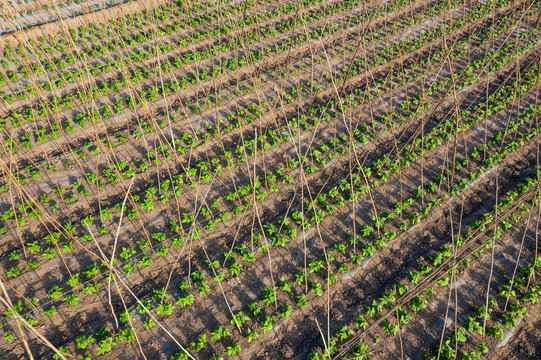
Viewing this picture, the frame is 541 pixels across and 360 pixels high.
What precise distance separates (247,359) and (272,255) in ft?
5.11

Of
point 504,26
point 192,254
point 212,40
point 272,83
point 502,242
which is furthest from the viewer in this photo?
point 504,26

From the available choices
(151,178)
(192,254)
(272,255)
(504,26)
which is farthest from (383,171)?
(504,26)

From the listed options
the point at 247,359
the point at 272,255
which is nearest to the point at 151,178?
the point at 272,255

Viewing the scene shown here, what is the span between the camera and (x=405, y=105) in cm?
791

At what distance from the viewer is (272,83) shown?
8500 millimetres

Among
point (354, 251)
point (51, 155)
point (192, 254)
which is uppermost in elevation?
point (51, 155)

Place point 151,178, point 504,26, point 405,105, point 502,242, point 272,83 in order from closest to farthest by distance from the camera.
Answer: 1. point 502,242
2. point 151,178
3. point 405,105
4. point 272,83
5. point 504,26

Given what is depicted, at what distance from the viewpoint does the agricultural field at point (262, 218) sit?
4262 mm

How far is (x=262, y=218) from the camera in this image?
5625 millimetres

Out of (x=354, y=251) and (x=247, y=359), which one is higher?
(x=354, y=251)

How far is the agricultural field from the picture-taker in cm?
426

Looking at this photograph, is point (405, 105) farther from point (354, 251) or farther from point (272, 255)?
point (272, 255)

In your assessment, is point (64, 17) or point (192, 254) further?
point (64, 17)

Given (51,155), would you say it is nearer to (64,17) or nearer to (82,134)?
(82,134)
